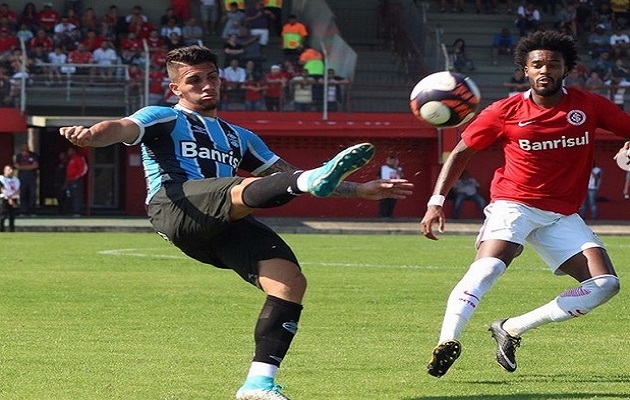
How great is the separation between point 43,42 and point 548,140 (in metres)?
28.4

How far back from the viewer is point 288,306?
791 cm

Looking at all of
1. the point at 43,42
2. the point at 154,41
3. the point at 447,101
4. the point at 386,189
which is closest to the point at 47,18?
the point at 43,42

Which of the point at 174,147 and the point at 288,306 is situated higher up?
the point at 174,147

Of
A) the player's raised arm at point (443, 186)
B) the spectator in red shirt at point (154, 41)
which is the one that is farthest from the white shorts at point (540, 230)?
the spectator in red shirt at point (154, 41)

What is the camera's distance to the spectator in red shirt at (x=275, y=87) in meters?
35.2

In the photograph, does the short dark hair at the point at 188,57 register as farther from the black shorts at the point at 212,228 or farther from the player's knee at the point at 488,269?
the player's knee at the point at 488,269

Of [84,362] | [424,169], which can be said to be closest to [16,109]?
[424,169]

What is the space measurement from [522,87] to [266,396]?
91.7 feet

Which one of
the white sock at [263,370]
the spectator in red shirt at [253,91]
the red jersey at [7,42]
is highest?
the red jersey at [7,42]

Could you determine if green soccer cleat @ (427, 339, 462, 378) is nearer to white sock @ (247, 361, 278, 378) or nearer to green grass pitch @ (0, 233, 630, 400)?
green grass pitch @ (0, 233, 630, 400)

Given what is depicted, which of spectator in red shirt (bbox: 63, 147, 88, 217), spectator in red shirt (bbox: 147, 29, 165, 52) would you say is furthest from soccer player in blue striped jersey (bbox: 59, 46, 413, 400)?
spectator in red shirt (bbox: 63, 147, 88, 217)

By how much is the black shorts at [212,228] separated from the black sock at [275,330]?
272mm

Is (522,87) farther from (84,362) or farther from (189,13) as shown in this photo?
(84,362)

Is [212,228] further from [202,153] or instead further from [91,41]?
[91,41]
